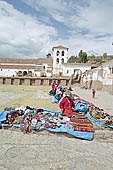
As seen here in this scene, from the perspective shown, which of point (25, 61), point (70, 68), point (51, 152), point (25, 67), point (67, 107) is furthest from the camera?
point (25, 61)

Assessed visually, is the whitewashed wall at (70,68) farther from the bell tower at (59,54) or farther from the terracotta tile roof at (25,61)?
the terracotta tile roof at (25,61)

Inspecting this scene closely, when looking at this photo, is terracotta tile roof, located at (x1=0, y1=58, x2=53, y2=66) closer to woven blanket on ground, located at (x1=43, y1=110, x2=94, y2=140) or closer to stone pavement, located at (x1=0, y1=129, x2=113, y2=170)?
woven blanket on ground, located at (x1=43, y1=110, x2=94, y2=140)

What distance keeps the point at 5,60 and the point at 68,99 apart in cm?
6160

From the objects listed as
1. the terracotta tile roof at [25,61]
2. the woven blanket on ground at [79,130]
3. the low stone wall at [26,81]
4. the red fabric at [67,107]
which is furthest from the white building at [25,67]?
the woven blanket on ground at [79,130]

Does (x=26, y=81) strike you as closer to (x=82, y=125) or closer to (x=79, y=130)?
(x=82, y=125)

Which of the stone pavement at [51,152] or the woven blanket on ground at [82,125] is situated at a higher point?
the woven blanket on ground at [82,125]

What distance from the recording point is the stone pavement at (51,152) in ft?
9.65

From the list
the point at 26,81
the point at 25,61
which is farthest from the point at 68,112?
the point at 25,61

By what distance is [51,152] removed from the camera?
3.44m

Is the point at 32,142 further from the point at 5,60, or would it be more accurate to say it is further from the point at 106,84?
the point at 5,60

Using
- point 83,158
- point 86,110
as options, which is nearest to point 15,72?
point 86,110

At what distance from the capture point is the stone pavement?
294cm

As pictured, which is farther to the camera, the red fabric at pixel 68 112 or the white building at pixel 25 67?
the white building at pixel 25 67

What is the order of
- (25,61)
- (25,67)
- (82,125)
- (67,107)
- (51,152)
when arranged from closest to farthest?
(51,152), (82,125), (67,107), (25,67), (25,61)
